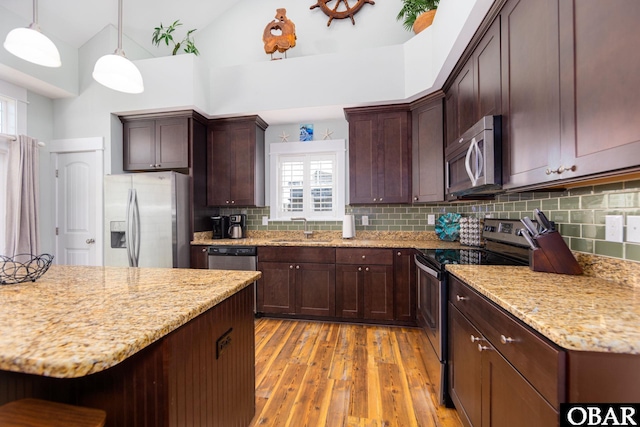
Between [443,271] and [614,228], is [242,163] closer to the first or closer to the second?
[443,271]

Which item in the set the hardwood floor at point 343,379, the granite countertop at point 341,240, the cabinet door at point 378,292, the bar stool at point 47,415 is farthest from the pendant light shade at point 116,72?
the cabinet door at point 378,292

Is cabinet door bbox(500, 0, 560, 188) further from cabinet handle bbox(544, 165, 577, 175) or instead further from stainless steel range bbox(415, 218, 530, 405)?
stainless steel range bbox(415, 218, 530, 405)

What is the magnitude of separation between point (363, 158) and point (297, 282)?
1580 millimetres

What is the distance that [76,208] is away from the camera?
11.1ft

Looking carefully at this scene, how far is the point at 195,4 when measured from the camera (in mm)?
3645

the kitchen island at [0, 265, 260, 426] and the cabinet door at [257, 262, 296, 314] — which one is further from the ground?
the kitchen island at [0, 265, 260, 426]

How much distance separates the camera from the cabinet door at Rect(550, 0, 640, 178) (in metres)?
0.85

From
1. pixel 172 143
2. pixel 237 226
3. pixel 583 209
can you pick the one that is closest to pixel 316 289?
pixel 237 226

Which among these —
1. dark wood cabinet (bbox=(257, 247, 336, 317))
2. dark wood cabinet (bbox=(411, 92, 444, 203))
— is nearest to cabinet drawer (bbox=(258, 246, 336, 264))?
dark wood cabinet (bbox=(257, 247, 336, 317))

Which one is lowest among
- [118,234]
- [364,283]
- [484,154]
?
[364,283]

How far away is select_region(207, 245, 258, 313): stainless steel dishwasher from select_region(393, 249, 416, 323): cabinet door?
1.53 m

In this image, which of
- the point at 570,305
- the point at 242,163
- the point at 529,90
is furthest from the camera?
the point at 242,163

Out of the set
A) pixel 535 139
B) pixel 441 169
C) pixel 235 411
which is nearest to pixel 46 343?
pixel 235 411

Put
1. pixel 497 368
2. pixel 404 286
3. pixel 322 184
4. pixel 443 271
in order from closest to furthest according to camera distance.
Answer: pixel 497 368 < pixel 443 271 < pixel 404 286 < pixel 322 184
